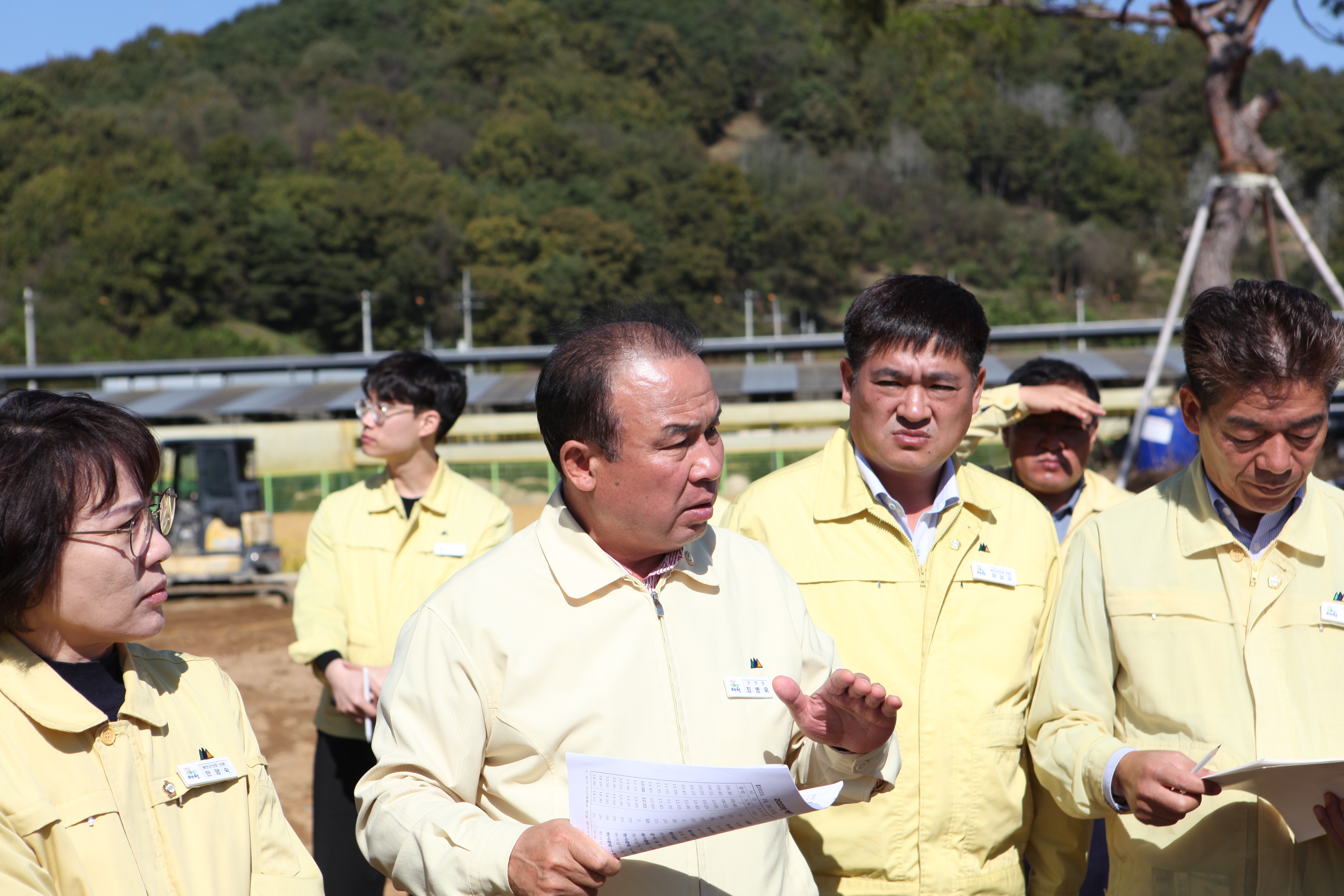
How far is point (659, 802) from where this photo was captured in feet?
5.51

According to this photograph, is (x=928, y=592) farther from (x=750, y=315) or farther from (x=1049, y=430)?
(x=750, y=315)

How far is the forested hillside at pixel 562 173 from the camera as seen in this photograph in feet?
217

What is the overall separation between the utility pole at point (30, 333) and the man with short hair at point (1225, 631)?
2967 cm

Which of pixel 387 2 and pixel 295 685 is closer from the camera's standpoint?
pixel 295 685

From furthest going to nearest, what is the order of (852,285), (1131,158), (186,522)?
(1131,158), (852,285), (186,522)

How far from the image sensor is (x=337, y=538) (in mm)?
4016

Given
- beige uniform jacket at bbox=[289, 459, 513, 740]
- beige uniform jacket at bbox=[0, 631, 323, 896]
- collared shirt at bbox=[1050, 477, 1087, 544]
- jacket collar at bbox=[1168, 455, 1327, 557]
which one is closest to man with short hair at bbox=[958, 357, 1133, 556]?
collared shirt at bbox=[1050, 477, 1087, 544]

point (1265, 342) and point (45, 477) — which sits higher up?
point (1265, 342)

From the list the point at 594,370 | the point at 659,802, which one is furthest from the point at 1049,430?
the point at 659,802

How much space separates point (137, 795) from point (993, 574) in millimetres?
1809

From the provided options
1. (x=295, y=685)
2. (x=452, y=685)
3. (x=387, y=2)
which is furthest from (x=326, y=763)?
(x=387, y=2)

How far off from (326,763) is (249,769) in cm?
191

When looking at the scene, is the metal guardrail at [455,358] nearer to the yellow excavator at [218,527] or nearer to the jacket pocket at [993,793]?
the yellow excavator at [218,527]

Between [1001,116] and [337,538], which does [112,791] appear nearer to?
[337,538]
